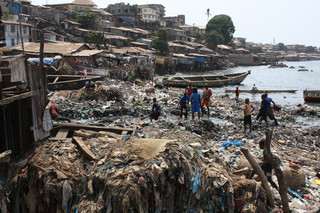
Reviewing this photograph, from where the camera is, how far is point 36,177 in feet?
14.1

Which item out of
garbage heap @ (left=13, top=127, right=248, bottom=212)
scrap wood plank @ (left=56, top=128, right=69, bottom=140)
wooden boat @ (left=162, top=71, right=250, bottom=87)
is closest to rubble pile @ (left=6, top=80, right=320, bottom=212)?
garbage heap @ (left=13, top=127, right=248, bottom=212)

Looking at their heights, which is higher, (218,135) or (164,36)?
(164,36)

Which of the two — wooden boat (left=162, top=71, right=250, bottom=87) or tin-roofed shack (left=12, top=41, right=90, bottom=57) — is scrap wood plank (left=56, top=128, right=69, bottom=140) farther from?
wooden boat (left=162, top=71, right=250, bottom=87)

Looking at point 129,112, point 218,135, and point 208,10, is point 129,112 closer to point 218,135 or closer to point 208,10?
point 218,135

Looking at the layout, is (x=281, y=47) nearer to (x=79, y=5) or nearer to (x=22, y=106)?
(x=79, y=5)

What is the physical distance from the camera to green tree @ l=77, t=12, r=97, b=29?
136 feet

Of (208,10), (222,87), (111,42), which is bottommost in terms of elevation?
(222,87)

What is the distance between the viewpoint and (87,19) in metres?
41.6

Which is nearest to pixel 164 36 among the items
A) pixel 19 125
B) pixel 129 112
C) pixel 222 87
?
pixel 222 87

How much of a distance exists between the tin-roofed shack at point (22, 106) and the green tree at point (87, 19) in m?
38.6

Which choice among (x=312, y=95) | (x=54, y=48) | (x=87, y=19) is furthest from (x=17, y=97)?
(x=87, y=19)

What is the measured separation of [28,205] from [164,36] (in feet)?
129

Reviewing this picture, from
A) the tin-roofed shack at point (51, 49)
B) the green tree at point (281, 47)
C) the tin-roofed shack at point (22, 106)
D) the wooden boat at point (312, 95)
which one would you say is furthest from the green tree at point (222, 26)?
the tin-roofed shack at point (22, 106)

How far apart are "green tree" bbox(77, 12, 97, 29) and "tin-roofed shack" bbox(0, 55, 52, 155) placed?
38551mm
